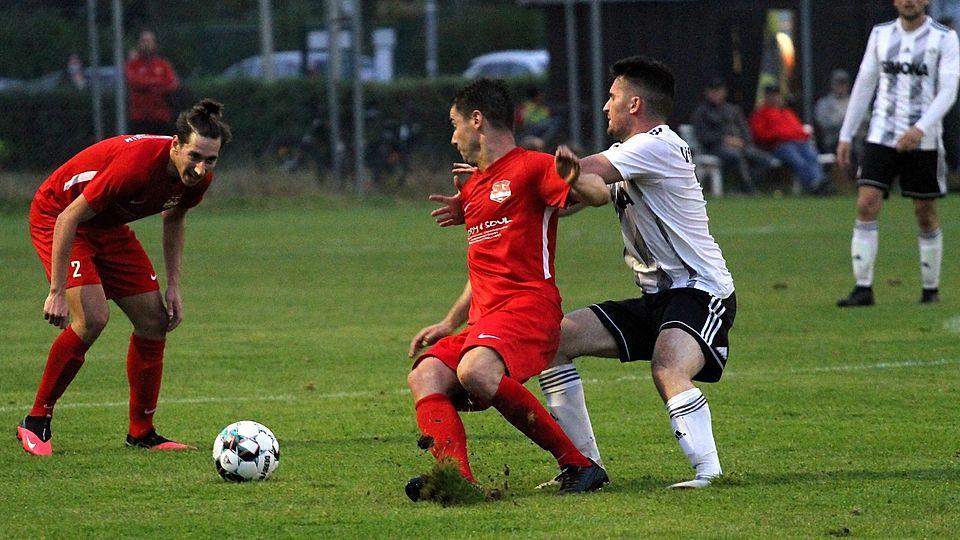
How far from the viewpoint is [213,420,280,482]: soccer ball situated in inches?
254

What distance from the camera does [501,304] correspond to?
6.14 metres

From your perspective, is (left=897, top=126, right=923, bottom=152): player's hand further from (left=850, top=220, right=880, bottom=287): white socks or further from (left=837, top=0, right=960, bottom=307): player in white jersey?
(left=850, top=220, right=880, bottom=287): white socks

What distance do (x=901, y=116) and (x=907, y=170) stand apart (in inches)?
15.6

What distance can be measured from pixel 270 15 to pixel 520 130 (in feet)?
15.7

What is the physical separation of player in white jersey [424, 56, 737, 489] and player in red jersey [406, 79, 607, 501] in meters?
0.21

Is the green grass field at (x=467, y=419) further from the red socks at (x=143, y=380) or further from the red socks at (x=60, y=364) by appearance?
the red socks at (x=60, y=364)

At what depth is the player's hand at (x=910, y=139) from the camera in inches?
460

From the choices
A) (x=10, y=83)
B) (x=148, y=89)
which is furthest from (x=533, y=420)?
(x=10, y=83)

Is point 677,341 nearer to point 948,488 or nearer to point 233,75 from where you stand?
point 948,488

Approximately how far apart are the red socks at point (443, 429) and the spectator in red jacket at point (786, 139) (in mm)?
18781

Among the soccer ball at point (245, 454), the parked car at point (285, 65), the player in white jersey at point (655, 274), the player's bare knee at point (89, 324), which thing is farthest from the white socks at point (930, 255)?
the parked car at point (285, 65)

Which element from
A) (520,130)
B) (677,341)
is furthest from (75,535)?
(520,130)

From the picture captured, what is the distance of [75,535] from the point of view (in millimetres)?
5551

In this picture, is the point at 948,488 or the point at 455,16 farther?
the point at 455,16
